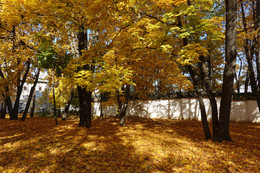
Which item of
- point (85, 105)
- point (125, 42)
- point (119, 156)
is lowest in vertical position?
point (119, 156)

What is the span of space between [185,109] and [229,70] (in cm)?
1086

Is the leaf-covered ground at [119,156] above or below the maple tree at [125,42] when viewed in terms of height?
below

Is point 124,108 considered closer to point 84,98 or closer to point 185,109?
point 84,98

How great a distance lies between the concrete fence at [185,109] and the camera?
1266 centimetres

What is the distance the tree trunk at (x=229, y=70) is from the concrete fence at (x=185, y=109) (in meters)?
6.54

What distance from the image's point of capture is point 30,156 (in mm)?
3949

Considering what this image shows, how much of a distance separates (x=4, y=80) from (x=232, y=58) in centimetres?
1540

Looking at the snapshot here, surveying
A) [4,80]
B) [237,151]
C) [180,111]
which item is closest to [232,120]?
[180,111]

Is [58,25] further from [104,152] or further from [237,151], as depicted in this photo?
[237,151]

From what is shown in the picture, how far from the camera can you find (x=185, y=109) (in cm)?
1558

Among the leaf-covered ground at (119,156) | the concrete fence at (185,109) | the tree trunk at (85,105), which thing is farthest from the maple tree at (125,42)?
the concrete fence at (185,109)

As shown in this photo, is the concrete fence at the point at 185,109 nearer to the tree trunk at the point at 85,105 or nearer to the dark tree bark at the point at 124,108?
the dark tree bark at the point at 124,108

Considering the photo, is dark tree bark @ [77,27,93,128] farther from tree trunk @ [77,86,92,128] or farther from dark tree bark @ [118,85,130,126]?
dark tree bark @ [118,85,130,126]

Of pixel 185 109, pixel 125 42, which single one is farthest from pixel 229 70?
pixel 185 109
